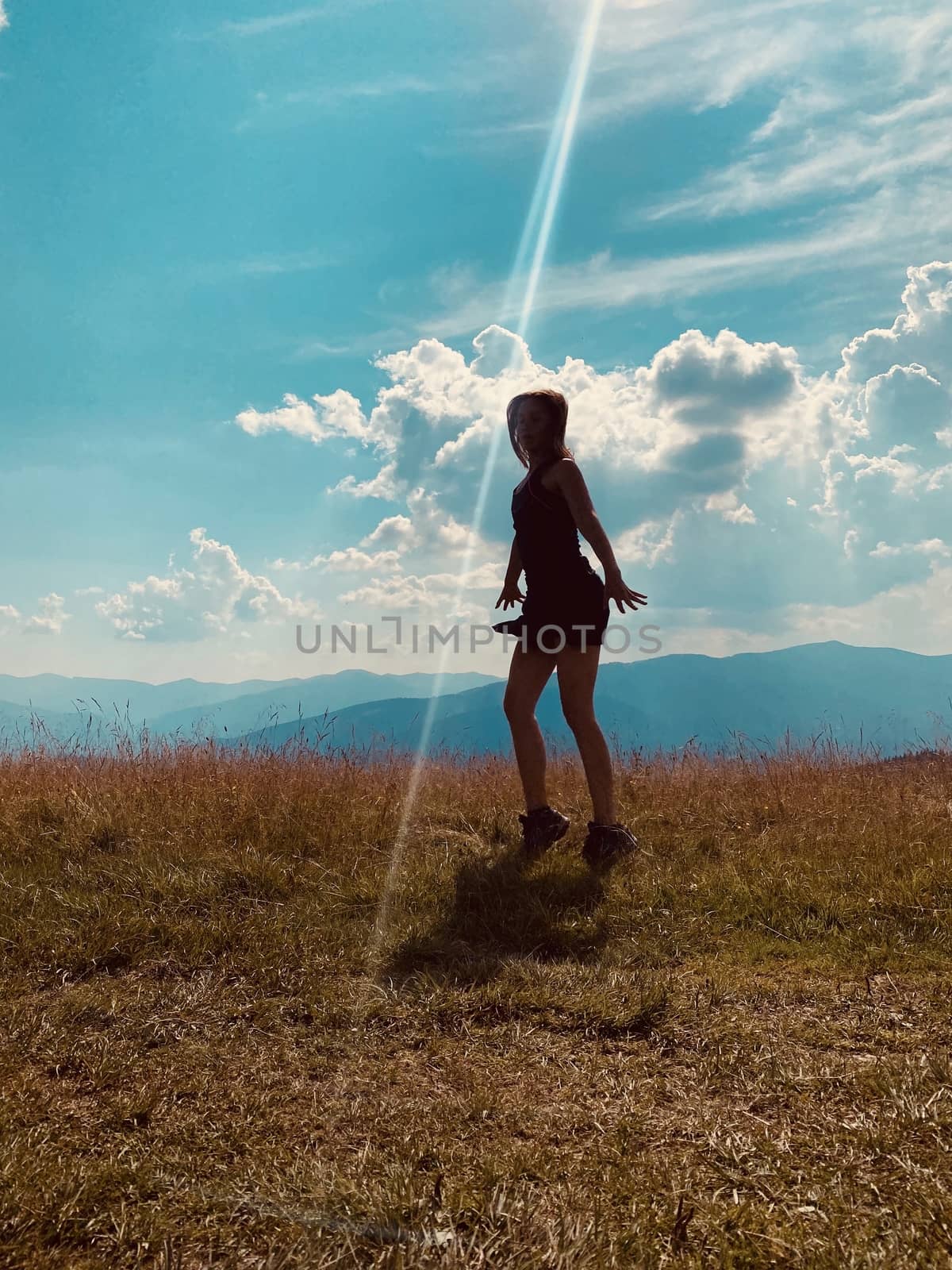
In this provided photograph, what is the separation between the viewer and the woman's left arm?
490 cm

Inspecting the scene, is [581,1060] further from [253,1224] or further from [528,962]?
[253,1224]

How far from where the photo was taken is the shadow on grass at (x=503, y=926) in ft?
11.9

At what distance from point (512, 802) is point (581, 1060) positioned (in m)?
3.36

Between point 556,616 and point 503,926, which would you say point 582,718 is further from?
point 503,926

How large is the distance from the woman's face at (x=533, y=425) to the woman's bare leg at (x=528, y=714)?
1.25 m

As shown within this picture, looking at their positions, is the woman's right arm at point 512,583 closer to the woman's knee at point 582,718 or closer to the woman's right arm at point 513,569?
the woman's right arm at point 513,569

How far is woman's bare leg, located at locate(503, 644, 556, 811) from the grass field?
0.43 metres

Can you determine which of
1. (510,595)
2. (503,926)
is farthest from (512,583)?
(503,926)

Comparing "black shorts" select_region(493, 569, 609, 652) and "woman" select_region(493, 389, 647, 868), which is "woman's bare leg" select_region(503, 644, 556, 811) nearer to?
"woman" select_region(493, 389, 647, 868)

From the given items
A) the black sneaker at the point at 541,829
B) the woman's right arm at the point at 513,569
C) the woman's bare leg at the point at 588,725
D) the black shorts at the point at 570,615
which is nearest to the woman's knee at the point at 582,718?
the woman's bare leg at the point at 588,725

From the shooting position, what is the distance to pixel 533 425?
199 inches

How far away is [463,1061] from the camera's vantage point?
277 cm

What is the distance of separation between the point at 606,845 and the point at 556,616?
138cm

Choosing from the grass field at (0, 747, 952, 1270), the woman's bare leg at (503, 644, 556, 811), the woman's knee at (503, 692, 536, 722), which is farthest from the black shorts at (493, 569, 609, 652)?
the grass field at (0, 747, 952, 1270)
